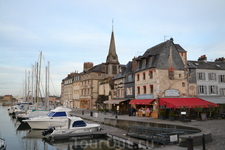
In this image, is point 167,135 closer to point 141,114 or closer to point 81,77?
point 141,114

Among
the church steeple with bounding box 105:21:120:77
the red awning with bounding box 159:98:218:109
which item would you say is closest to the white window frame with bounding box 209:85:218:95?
the red awning with bounding box 159:98:218:109

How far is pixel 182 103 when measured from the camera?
78.2 ft

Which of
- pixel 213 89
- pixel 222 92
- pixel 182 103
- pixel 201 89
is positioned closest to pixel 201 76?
pixel 201 89

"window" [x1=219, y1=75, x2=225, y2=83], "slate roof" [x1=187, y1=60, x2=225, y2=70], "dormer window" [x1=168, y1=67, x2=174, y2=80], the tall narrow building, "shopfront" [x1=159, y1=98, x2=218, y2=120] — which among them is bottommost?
"shopfront" [x1=159, y1=98, x2=218, y2=120]

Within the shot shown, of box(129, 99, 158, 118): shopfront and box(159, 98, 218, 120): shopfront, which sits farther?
box(129, 99, 158, 118): shopfront

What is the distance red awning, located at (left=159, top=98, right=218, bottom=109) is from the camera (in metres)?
23.1

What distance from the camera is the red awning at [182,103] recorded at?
23095 millimetres

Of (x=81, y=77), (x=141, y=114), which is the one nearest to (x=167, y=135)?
(x=141, y=114)

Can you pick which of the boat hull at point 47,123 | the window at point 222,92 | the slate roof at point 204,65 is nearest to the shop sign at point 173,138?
the boat hull at point 47,123

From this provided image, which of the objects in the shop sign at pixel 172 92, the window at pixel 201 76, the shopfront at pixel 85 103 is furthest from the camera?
the shopfront at pixel 85 103

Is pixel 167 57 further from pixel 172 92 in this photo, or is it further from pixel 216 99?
pixel 216 99

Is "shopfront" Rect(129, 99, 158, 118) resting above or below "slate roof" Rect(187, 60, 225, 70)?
below

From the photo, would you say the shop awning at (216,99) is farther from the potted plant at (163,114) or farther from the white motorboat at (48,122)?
the white motorboat at (48,122)

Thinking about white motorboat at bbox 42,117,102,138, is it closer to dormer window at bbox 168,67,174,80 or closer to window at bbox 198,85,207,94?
dormer window at bbox 168,67,174,80
